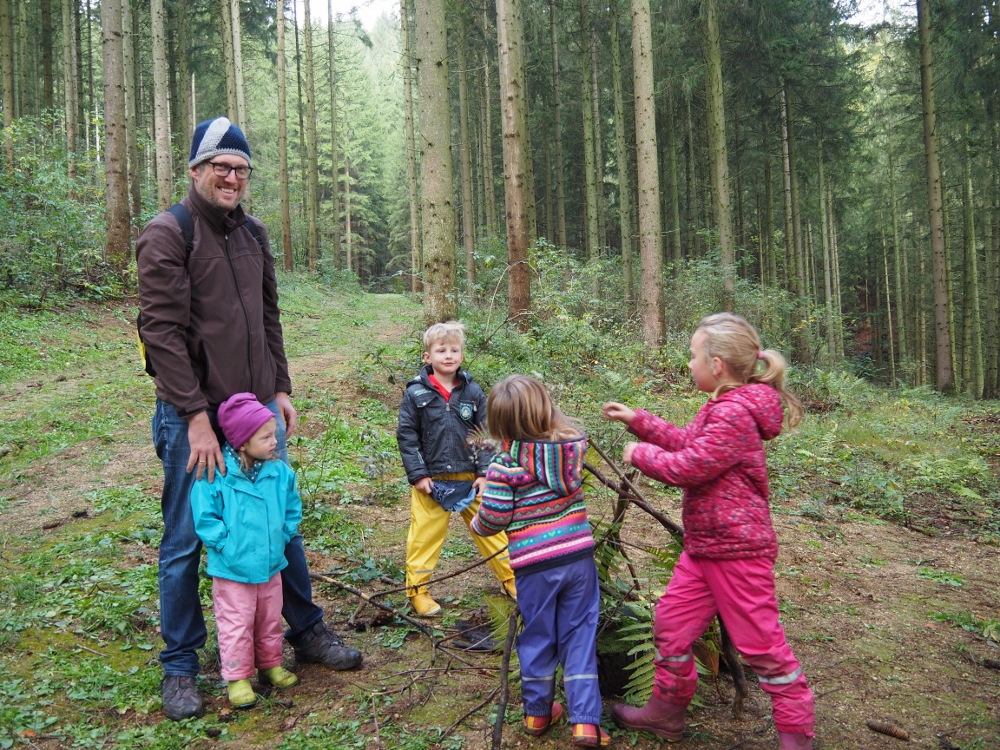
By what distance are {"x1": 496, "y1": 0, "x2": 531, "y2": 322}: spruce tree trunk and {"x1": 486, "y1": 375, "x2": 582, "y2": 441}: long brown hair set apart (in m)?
7.33

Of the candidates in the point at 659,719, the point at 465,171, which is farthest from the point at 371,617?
the point at 465,171

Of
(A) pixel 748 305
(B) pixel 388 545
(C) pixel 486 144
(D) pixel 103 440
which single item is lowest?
(B) pixel 388 545

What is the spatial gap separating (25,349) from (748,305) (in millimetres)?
15085

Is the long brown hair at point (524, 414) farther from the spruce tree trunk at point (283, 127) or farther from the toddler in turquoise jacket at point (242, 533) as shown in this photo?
the spruce tree trunk at point (283, 127)

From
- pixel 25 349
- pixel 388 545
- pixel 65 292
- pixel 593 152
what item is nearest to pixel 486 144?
pixel 593 152

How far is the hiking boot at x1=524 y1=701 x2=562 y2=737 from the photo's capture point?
9.25ft

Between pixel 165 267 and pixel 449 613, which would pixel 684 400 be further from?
pixel 165 267

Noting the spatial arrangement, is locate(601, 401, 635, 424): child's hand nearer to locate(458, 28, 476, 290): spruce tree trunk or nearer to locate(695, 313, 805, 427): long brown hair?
locate(695, 313, 805, 427): long brown hair

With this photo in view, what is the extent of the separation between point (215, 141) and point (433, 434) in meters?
1.97

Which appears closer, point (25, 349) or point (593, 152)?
point (25, 349)

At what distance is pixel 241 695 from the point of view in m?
3.12

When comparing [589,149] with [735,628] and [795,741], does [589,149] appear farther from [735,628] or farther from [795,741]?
[795,741]

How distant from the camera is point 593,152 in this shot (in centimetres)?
1973

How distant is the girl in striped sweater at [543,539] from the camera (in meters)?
2.82
